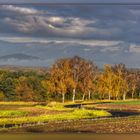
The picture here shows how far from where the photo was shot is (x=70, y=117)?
9242mm

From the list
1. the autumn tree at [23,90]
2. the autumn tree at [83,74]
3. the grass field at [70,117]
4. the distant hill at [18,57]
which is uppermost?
the distant hill at [18,57]

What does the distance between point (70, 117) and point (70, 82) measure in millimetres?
639

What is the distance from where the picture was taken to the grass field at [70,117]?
29.8 feet

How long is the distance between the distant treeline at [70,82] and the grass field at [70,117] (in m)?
0.14

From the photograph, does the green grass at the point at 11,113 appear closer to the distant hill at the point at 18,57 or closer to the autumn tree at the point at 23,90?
the autumn tree at the point at 23,90

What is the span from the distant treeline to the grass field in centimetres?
14

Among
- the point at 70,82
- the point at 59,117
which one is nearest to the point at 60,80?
the point at 70,82

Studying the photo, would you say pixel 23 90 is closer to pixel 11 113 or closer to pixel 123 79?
pixel 11 113

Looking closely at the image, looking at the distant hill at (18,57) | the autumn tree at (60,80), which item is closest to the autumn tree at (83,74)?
the autumn tree at (60,80)

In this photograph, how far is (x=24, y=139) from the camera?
8.72m

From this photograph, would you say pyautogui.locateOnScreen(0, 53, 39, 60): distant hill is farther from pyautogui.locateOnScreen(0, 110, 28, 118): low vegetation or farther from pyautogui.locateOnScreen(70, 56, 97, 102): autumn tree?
pyautogui.locateOnScreen(0, 110, 28, 118): low vegetation

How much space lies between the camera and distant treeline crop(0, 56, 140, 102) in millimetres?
9117
